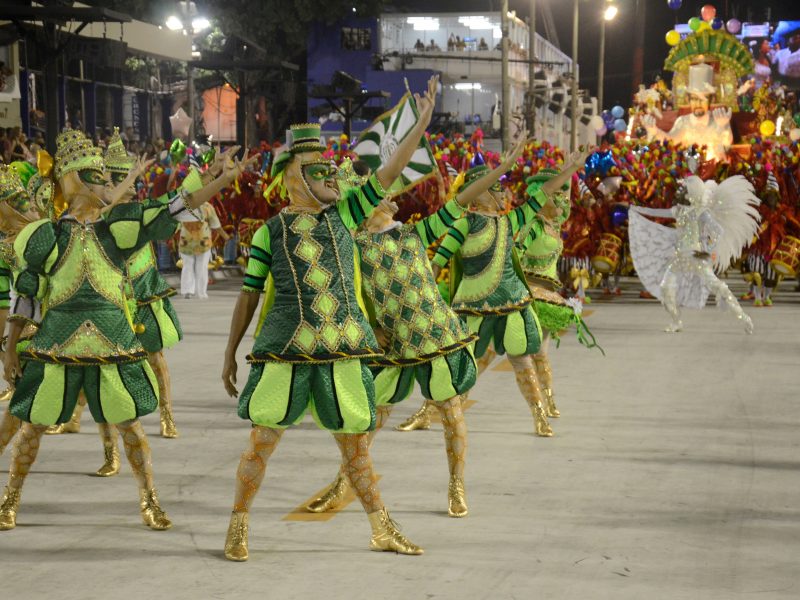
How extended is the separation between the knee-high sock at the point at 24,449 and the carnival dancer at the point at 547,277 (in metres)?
4.37

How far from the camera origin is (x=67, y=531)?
7.31 metres

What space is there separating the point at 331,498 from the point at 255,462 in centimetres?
126

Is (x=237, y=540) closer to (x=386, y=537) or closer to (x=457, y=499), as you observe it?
(x=386, y=537)

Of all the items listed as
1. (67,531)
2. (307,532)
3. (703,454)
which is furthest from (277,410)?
(703,454)

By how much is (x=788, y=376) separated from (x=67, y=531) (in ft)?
25.5

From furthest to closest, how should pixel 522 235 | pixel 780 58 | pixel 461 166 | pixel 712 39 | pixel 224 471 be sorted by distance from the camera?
1. pixel 780 58
2. pixel 712 39
3. pixel 461 166
4. pixel 522 235
5. pixel 224 471

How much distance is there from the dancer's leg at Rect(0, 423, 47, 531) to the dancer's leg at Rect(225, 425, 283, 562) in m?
1.19

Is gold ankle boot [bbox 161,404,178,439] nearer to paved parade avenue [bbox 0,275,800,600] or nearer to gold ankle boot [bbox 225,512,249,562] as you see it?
paved parade avenue [bbox 0,275,800,600]

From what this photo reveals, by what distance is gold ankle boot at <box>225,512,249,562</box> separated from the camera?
668 centimetres

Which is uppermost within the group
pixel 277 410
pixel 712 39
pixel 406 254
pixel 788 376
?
pixel 712 39

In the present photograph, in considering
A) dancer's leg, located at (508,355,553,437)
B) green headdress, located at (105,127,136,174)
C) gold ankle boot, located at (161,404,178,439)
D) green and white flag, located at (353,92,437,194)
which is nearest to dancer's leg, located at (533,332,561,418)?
dancer's leg, located at (508,355,553,437)

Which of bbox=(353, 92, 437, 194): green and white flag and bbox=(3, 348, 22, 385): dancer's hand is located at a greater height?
bbox=(353, 92, 437, 194): green and white flag

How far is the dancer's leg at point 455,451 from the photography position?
763 cm

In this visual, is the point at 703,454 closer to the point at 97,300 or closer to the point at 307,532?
the point at 307,532
